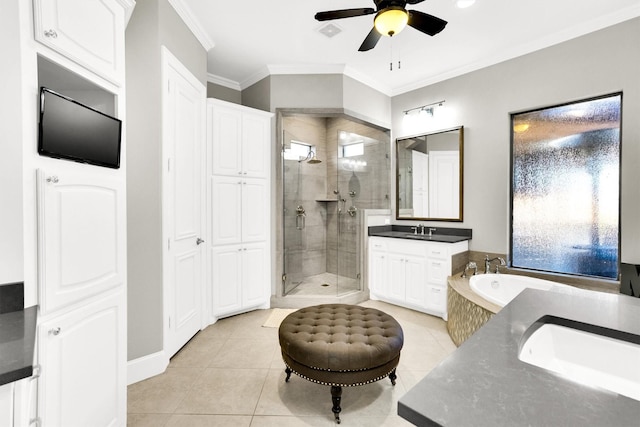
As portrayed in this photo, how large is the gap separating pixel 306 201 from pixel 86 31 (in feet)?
10.0

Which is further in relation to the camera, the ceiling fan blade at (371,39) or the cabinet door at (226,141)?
the cabinet door at (226,141)

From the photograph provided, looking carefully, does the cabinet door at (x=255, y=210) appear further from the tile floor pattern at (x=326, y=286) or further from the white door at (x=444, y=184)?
the white door at (x=444, y=184)

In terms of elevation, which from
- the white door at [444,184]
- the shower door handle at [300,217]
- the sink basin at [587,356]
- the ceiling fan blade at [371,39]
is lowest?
the sink basin at [587,356]

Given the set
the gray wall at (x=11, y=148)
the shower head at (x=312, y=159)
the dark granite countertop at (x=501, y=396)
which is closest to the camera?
the dark granite countertop at (x=501, y=396)

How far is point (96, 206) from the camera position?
1.37 m

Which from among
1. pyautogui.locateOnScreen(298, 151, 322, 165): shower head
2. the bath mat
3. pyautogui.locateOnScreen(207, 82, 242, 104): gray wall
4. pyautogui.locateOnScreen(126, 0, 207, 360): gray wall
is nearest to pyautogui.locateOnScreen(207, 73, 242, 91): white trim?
pyautogui.locateOnScreen(207, 82, 242, 104): gray wall

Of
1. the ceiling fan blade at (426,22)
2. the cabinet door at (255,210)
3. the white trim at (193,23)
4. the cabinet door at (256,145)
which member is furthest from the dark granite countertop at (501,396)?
the white trim at (193,23)

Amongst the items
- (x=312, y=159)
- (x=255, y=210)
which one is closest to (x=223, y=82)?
(x=312, y=159)

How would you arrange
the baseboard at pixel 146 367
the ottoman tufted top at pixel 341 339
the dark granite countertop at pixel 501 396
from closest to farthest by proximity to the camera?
the dark granite countertop at pixel 501 396
the ottoman tufted top at pixel 341 339
the baseboard at pixel 146 367

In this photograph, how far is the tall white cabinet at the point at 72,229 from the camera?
107 centimetres

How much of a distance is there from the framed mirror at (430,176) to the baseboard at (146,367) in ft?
10.4

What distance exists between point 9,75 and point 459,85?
386 centimetres

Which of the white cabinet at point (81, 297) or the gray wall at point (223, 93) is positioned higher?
the gray wall at point (223, 93)

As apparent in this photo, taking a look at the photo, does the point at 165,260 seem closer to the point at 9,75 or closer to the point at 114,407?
the point at 114,407
